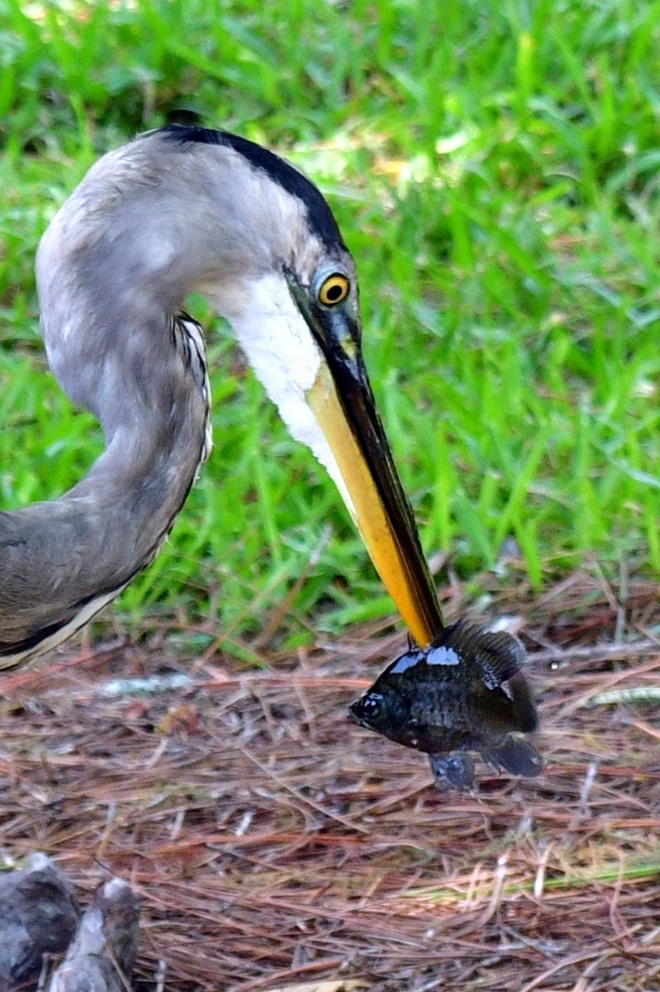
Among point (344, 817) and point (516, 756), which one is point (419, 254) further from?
point (516, 756)

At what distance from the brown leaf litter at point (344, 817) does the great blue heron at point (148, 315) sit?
606mm

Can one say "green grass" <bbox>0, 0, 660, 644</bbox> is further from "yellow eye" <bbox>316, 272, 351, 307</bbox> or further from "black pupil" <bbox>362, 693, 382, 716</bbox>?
"yellow eye" <bbox>316, 272, 351, 307</bbox>

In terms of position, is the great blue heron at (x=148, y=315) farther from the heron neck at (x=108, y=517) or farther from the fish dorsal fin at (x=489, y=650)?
the fish dorsal fin at (x=489, y=650)

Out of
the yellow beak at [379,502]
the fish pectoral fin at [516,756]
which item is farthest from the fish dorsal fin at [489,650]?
the yellow beak at [379,502]

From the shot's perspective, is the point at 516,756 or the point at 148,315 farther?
the point at 516,756

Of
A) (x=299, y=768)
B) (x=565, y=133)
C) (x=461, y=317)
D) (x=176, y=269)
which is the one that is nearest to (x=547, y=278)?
(x=461, y=317)

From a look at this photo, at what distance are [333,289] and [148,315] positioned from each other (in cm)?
33

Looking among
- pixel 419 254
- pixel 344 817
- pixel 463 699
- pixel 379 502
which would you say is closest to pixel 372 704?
pixel 463 699

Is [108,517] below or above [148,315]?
below

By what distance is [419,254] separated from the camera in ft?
15.8

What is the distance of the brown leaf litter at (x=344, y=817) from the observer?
2863 millimetres

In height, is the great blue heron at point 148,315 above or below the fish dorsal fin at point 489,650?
above

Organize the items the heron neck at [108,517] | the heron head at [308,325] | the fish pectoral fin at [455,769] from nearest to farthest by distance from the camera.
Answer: the heron neck at [108,517] → the heron head at [308,325] → the fish pectoral fin at [455,769]

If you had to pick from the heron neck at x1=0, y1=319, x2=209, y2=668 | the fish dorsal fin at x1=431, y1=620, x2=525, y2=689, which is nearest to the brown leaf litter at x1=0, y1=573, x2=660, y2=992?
the fish dorsal fin at x1=431, y1=620, x2=525, y2=689
